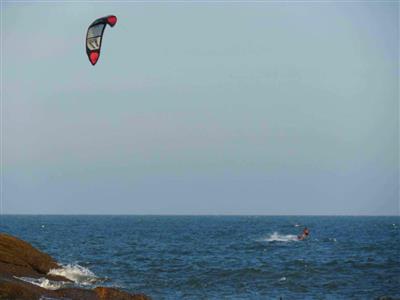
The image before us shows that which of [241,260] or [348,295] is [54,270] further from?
[241,260]

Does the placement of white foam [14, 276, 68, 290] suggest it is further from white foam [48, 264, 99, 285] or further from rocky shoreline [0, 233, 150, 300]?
white foam [48, 264, 99, 285]

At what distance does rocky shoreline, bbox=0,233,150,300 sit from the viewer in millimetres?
21203

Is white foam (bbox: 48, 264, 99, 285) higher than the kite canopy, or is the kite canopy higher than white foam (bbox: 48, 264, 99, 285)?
the kite canopy

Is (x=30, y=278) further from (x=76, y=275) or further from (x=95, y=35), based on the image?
(x=95, y=35)

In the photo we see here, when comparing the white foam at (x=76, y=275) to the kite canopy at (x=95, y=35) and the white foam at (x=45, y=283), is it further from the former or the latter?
the kite canopy at (x=95, y=35)

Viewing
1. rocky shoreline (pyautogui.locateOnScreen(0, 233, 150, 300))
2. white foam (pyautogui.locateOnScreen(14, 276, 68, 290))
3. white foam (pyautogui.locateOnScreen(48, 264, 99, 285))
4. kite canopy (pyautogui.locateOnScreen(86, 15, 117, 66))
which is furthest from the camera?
white foam (pyautogui.locateOnScreen(48, 264, 99, 285))

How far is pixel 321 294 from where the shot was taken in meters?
31.9

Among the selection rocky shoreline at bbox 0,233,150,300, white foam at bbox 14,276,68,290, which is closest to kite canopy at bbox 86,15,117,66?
rocky shoreline at bbox 0,233,150,300

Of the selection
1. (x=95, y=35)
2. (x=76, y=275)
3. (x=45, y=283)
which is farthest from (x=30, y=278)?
(x=95, y=35)

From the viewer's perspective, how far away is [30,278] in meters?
26.8

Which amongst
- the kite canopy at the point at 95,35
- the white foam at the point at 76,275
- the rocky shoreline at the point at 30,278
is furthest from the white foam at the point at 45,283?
the kite canopy at the point at 95,35

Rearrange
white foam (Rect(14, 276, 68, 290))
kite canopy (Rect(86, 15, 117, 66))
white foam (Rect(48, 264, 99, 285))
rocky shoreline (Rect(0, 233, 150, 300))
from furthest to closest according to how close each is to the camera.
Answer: white foam (Rect(48, 264, 99, 285)) → kite canopy (Rect(86, 15, 117, 66)) → white foam (Rect(14, 276, 68, 290)) → rocky shoreline (Rect(0, 233, 150, 300))

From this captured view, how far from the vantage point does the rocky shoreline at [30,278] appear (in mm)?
21203

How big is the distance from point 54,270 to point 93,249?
94.4ft
